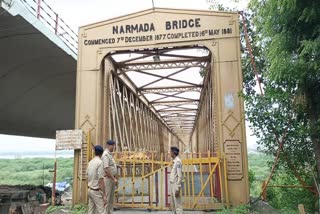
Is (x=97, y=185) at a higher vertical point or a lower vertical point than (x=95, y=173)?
lower

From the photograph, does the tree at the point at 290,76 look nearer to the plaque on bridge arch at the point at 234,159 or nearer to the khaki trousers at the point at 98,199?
the plaque on bridge arch at the point at 234,159

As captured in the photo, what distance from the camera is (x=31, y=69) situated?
16.3 metres

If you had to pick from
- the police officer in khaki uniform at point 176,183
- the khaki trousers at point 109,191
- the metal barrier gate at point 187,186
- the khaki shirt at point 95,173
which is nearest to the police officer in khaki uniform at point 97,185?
the khaki shirt at point 95,173

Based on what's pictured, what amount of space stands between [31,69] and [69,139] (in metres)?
6.99

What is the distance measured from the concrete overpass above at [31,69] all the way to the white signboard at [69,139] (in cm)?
421

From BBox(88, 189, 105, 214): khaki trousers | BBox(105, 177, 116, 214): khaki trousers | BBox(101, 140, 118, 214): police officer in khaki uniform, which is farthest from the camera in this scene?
BBox(105, 177, 116, 214): khaki trousers

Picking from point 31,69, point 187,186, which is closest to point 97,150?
point 187,186

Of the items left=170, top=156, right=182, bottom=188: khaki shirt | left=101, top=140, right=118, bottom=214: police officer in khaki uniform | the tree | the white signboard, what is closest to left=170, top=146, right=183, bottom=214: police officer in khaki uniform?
left=170, top=156, right=182, bottom=188: khaki shirt

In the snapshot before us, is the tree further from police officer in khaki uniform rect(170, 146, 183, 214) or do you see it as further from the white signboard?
the white signboard

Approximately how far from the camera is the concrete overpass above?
39.1 ft

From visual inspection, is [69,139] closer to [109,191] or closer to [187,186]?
[109,191]

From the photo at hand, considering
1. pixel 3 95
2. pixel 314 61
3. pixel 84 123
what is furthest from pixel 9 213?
pixel 314 61

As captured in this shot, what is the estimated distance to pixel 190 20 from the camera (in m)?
11.3

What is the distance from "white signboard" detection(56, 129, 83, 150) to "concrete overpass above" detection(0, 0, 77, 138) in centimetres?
421
